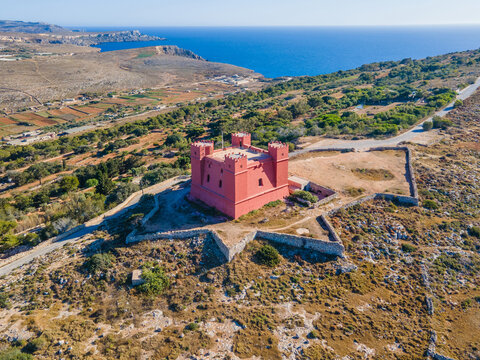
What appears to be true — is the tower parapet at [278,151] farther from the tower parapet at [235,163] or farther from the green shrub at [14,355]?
the green shrub at [14,355]

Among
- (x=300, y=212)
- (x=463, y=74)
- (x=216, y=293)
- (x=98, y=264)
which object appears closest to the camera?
(x=216, y=293)

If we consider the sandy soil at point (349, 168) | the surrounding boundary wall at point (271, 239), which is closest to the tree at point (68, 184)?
the surrounding boundary wall at point (271, 239)

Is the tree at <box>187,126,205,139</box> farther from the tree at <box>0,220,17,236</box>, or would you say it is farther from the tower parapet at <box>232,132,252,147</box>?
the tree at <box>0,220,17,236</box>

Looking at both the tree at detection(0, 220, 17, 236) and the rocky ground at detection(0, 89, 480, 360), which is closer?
the rocky ground at detection(0, 89, 480, 360)

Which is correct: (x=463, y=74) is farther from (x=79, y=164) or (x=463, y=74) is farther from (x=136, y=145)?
(x=79, y=164)

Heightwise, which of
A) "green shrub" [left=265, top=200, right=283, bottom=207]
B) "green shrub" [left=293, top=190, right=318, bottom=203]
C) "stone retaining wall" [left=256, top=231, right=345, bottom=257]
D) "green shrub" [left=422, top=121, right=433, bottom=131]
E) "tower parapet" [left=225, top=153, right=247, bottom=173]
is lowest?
"stone retaining wall" [left=256, top=231, right=345, bottom=257]

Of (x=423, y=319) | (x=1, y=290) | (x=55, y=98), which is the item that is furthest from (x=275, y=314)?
(x=55, y=98)

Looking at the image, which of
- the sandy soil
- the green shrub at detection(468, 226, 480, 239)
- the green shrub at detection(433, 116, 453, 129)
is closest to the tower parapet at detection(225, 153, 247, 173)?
the sandy soil
